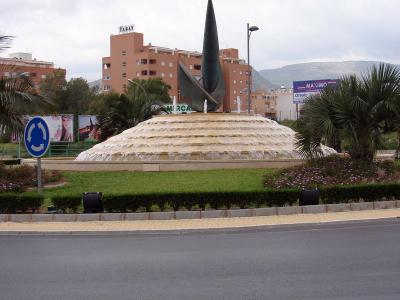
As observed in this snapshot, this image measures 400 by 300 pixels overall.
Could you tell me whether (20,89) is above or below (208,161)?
above

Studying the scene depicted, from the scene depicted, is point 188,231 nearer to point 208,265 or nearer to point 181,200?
point 181,200

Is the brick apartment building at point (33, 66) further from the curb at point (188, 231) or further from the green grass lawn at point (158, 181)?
the curb at point (188, 231)

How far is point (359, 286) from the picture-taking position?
7.07 m

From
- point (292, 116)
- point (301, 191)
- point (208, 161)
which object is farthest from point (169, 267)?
point (292, 116)

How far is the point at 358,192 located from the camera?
52.2 feet

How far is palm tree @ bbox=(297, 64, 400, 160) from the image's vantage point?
18.7 metres

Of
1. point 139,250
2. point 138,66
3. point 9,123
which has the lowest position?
point 139,250

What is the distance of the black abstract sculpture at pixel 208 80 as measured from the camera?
109ft

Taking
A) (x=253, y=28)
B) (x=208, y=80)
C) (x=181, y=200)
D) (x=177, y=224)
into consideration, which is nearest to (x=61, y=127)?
(x=253, y=28)

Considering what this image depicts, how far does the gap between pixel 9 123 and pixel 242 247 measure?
11179 millimetres

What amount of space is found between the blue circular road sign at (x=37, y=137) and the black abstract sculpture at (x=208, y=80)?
18.0m

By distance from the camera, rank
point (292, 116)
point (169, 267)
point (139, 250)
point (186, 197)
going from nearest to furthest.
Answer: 1. point (169, 267)
2. point (139, 250)
3. point (186, 197)
4. point (292, 116)

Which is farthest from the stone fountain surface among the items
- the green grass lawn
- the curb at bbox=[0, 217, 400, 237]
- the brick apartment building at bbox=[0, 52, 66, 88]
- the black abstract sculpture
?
the brick apartment building at bbox=[0, 52, 66, 88]

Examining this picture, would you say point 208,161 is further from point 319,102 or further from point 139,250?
point 139,250
